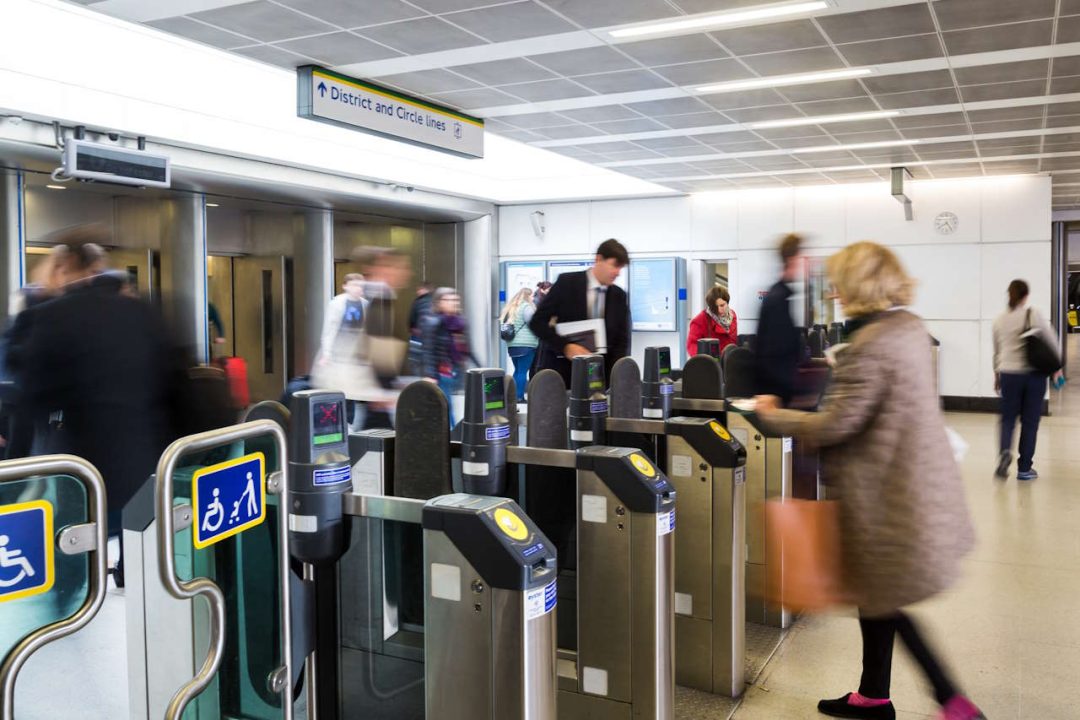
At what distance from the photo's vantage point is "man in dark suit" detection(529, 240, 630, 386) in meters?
4.61

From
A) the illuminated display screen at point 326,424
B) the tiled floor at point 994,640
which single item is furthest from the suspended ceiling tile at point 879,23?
the illuminated display screen at point 326,424

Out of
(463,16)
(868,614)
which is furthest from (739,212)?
(868,614)

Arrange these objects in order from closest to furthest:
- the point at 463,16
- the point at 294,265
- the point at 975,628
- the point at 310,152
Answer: the point at 975,628 → the point at 463,16 → the point at 310,152 → the point at 294,265

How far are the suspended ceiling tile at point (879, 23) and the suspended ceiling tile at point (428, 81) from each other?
2571 mm

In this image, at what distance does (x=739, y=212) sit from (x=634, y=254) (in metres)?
1.52

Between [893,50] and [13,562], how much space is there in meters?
5.94

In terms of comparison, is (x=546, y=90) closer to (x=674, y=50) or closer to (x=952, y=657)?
(x=674, y=50)

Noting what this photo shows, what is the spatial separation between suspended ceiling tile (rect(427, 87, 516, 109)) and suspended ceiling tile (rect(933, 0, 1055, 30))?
317cm

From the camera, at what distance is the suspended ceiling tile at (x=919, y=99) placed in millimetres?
7011

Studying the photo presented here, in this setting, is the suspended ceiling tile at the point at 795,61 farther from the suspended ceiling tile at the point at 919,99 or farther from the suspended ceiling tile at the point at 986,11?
the suspended ceiling tile at the point at 919,99

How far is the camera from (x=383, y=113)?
22.1 ft

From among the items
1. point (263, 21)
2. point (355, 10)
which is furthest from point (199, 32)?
point (355, 10)

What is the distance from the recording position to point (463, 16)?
5.24 meters

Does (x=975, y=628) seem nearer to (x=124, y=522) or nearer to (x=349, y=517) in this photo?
(x=349, y=517)
